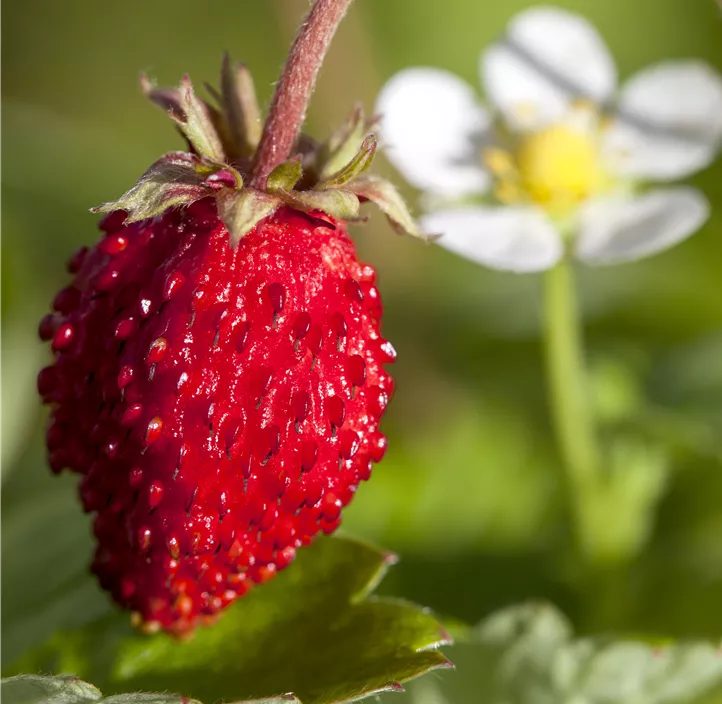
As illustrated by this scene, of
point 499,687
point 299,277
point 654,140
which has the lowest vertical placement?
point 499,687

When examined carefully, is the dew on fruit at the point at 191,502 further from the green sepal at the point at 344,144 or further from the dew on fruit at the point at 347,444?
the green sepal at the point at 344,144

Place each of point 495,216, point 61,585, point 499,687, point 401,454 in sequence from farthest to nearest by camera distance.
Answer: point 401,454 → point 495,216 → point 61,585 → point 499,687

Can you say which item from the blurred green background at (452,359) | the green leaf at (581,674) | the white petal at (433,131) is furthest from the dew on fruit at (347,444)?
the white petal at (433,131)

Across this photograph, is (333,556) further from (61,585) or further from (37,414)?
(37,414)

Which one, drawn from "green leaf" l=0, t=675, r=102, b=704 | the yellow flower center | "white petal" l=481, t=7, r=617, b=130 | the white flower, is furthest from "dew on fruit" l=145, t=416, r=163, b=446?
"white petal" l=481, t=7, r=617, b=130

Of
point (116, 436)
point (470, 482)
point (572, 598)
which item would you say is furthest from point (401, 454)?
point (116, 436)

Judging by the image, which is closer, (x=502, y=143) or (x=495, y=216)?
(x=495, y=216)

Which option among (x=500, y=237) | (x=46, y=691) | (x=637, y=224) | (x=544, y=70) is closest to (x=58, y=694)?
(x=46, y=691)
